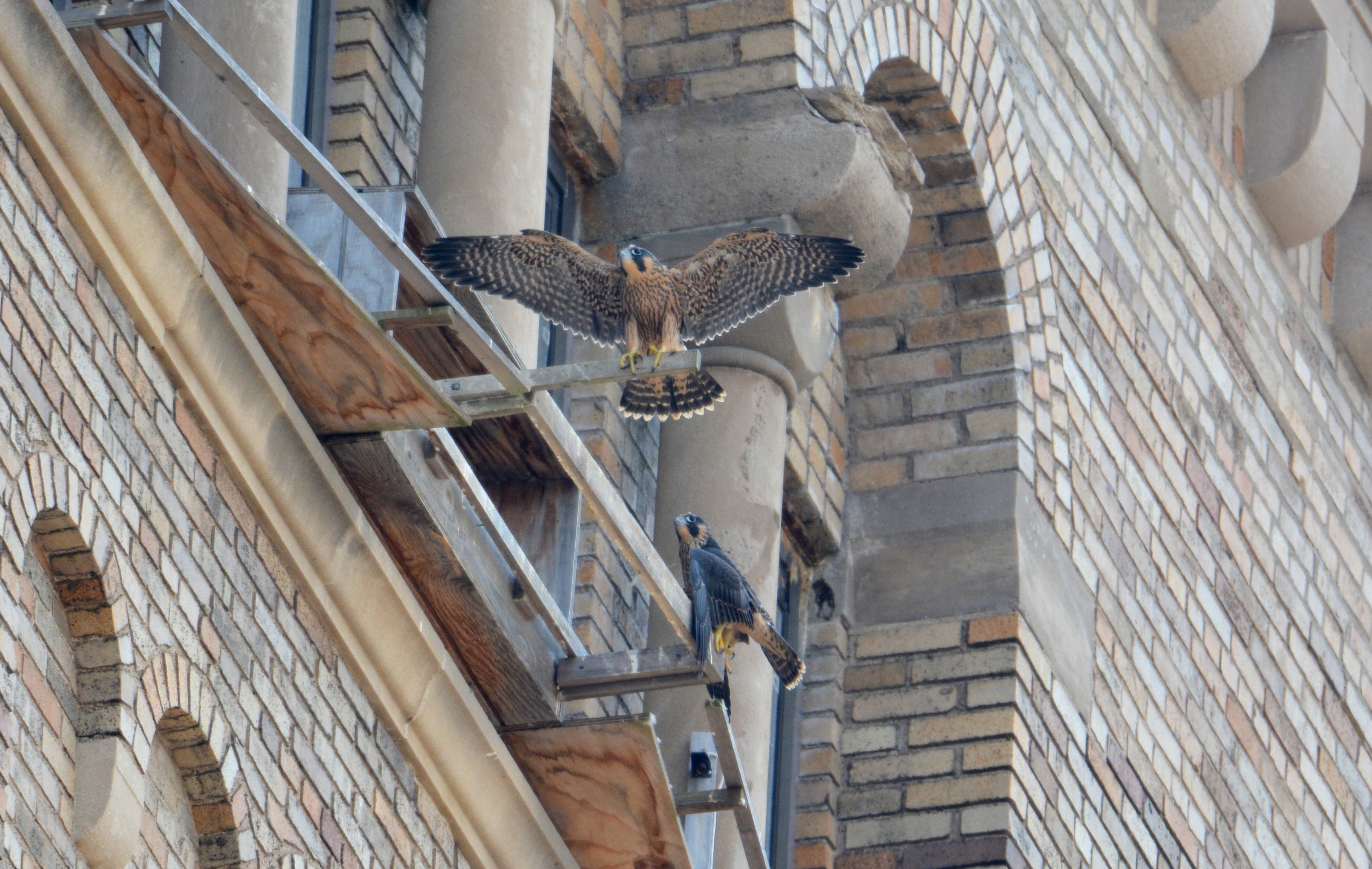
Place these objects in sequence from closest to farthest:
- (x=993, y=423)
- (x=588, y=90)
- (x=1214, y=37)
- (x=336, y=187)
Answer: (x=336, y=187), (x=588, y=90), (x=993, y=423), (x=1214, y=37)

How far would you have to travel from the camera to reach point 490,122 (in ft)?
22.7

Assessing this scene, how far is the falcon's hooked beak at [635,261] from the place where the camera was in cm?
682

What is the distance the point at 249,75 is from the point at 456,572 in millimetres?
1087

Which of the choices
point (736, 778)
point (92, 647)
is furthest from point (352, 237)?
point (736, 778)

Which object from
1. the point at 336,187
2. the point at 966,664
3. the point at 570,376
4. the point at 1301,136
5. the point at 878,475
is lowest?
the point at 570,376

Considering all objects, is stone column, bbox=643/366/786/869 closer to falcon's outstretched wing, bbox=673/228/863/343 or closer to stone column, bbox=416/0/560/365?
falcon's outstretched wing, bbox=673/228/863/343

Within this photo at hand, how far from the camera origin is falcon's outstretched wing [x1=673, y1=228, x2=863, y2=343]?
6.85 metres

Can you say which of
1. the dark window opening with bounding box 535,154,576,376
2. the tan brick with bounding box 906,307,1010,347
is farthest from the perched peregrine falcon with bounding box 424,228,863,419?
the tan brick with bounding box 906,307,1010,347

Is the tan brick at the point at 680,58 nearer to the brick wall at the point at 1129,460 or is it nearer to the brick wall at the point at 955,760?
the brick wall at the point at 1129,460

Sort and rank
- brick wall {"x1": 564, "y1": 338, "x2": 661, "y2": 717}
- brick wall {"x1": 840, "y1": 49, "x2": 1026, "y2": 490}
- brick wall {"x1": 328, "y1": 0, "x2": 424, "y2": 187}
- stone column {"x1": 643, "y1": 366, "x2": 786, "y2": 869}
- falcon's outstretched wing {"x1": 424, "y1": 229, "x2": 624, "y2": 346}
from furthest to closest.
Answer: brick wall {"x1": 840, "y1": 49, "x2": 1026, "y2": 490} → brick wall {"x1": 564, "y1": 338, "x2": 661, "y2": 717} → stone column {"x1": 643, "y1": 366, "x2": 786, "y2": 869} → brick wall {"x1": 328, "y1": 0, "x2": 424, "y2": 187} → falcon's outstretched wing {"x1": 424, "y1": 229, "x2": 624, "y2": 346}

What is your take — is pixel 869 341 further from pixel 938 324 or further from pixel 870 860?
pixel 870 860

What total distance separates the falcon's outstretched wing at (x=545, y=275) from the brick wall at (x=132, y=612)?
3.19 feet

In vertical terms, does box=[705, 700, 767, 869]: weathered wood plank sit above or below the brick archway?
above

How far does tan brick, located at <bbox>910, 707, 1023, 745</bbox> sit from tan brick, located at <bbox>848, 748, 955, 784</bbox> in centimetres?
4
